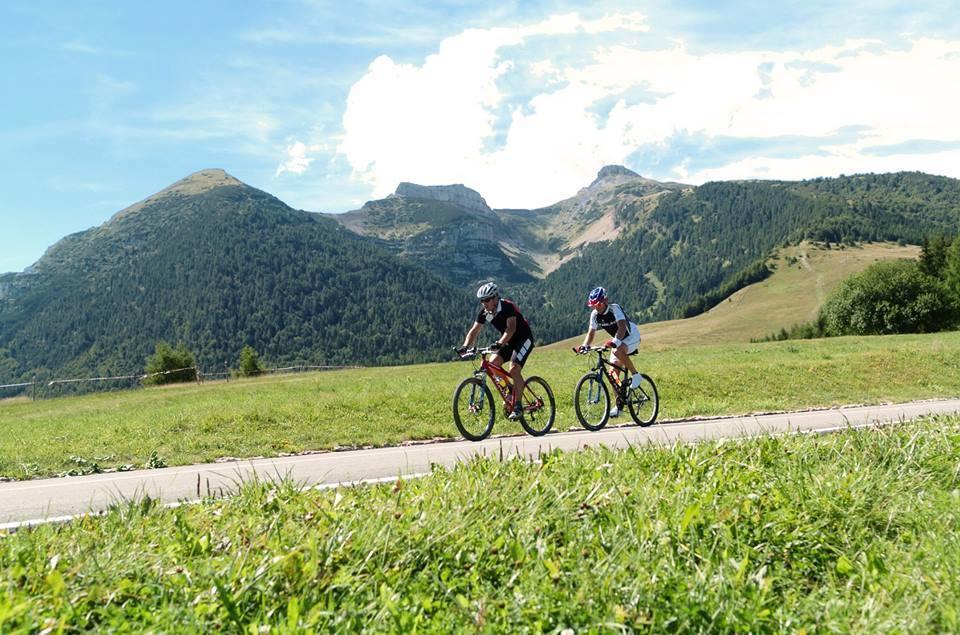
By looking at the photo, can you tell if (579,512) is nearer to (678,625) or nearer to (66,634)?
(678,625)

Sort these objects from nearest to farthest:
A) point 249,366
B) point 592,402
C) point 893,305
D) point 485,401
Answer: point 485,401
point 592,402
point 249,366
point 893,305

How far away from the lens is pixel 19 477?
10.5 meters

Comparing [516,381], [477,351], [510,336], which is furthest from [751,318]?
[477,351]

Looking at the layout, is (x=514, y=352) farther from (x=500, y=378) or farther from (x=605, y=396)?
(x=605, y=396)

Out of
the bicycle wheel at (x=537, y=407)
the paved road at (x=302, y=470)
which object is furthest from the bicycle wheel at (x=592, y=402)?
the bicycle wheel at (x=537, y=407)

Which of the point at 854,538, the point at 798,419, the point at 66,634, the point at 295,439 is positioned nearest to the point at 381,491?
the point at 66,634

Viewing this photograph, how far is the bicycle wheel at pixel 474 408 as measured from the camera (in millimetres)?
12578

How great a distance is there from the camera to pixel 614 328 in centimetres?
1421

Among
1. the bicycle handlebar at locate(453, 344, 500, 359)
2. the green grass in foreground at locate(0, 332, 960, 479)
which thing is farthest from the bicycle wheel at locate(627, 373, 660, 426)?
the bicycle handlebar at locate(453, 344, 500, 359)

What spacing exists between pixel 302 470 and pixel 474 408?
13.7 ft

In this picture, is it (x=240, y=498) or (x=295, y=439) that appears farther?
(x=295, y=439)

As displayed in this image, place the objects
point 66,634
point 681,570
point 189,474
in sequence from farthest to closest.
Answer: point 189,474
point 681,570
point 66,634

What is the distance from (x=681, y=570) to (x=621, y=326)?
10.5m

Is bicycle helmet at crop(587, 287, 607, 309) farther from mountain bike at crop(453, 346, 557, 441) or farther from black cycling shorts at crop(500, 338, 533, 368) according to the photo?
mountain bike at crop(453, 346, 557, 441)
